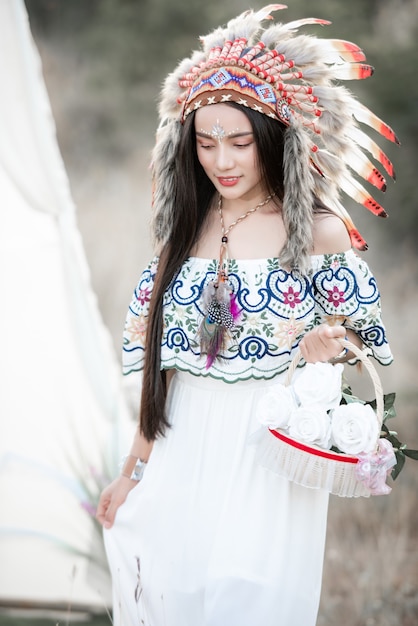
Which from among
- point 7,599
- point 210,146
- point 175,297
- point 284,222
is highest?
point 210,146

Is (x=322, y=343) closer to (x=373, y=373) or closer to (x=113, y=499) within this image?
(x=373, y=373)

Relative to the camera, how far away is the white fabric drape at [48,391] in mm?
3119

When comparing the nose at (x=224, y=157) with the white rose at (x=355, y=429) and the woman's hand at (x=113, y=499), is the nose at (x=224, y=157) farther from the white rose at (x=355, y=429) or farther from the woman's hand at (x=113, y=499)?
the woman's hand at (x=113, y=499)

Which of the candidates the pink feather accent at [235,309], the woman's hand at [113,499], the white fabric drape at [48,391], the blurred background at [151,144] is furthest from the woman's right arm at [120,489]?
the blurred background at [151,144]

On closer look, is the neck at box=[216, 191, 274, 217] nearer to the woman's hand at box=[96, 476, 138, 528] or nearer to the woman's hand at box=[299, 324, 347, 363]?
the woman's hand at box=[299, 324, 347, 363]

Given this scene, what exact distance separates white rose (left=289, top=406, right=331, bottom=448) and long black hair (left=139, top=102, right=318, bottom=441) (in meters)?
0.44

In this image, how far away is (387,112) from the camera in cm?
372

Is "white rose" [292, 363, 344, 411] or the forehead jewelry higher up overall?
the forehead jewelry

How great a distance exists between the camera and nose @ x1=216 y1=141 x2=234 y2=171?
1752 mm

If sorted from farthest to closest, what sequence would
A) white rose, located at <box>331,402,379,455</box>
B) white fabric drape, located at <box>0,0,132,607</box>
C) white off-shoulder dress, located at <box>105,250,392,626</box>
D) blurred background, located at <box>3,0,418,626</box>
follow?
1. blurred background, located at <box>3,0,418,626</box>
2. white fabric drape, located at <box>0,0,132,607</box>
3. white off-shoulder dress, located at <box>105,250,392,626</box>
4. white rose, located at <box>331,402,379,455</box>

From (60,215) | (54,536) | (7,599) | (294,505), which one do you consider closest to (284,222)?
(294,505)

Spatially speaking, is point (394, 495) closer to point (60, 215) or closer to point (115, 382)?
point (115, 382)

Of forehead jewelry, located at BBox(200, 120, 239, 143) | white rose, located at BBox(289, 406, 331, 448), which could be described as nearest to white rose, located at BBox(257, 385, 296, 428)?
white rose, located at BBox(289, 406, 331, 448)

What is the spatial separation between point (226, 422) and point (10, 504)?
1830 mm
